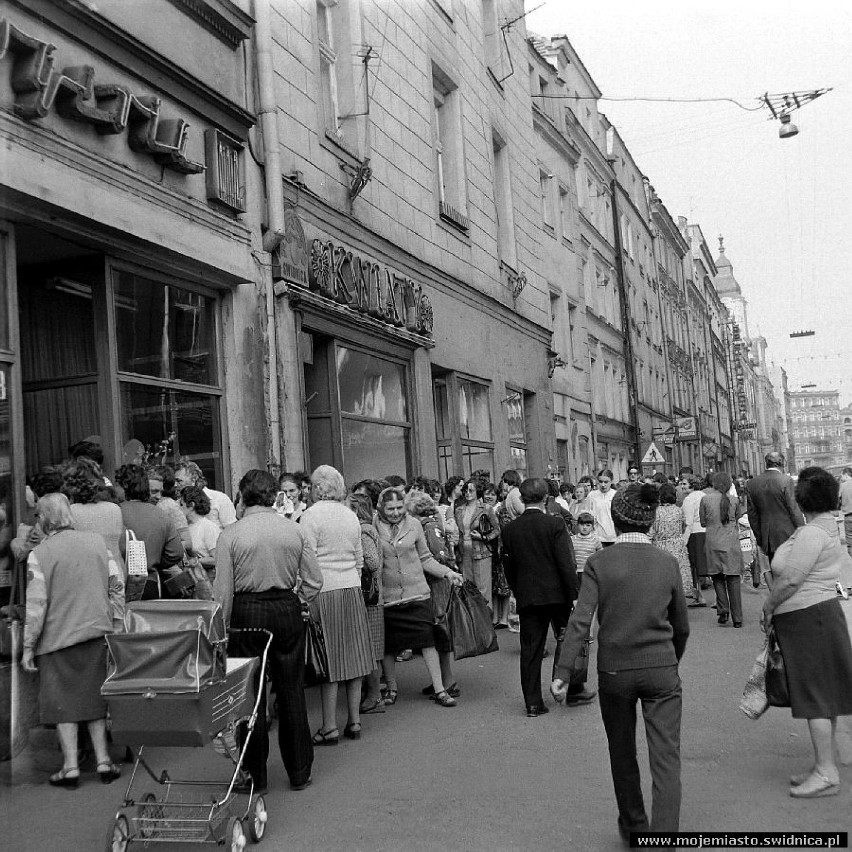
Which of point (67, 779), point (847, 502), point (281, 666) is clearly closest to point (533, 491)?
point (281, 666)

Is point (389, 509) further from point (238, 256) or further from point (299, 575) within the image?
point (238, 256)

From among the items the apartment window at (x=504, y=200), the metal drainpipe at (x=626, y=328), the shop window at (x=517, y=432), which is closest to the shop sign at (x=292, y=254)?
the shop window at (x=517, y=432)

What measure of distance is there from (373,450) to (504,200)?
8843 millimetres

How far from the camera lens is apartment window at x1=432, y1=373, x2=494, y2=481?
1781 centimetres

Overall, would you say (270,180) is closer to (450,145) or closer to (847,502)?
(450,145)

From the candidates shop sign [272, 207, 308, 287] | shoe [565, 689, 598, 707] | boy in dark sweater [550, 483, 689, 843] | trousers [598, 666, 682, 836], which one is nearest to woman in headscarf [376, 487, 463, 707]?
shoe [565, 689, 598, 707]

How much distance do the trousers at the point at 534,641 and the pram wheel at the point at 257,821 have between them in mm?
2971

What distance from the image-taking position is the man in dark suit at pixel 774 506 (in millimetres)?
11828

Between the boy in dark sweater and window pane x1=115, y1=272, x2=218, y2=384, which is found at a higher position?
window pane x1=115, y1=272, x2=218, y2=384

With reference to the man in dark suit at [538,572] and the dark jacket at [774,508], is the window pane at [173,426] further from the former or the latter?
the dark jacket at [774,508]

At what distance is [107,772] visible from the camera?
20.2ft

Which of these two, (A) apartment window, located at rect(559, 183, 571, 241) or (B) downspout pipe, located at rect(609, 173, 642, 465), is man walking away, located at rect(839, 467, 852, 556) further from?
(B) downspout pipe, located at rect(609, 173, 642, 465)

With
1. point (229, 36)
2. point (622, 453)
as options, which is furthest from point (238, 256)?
point (622, 453)

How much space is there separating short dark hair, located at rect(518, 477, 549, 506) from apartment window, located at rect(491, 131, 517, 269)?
541 inches
